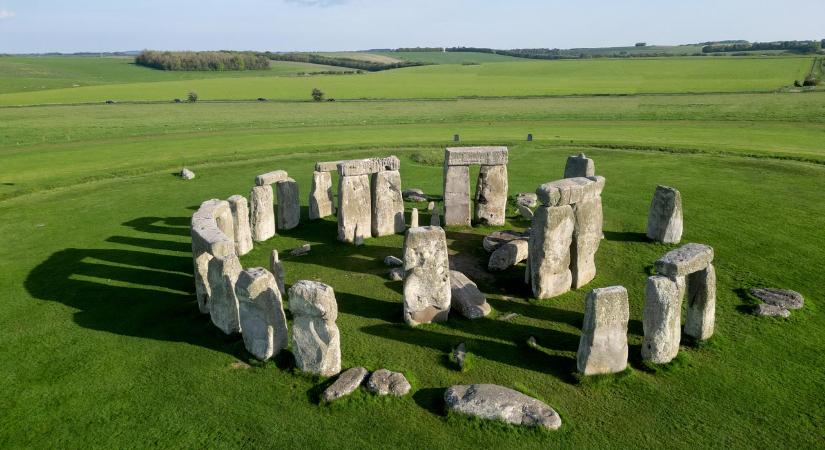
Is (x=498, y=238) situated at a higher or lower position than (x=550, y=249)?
lower

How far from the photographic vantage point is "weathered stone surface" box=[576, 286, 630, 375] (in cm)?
935

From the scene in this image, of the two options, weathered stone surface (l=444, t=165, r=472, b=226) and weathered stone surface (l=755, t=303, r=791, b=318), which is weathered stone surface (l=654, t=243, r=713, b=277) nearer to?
weathered stone surface (l=755, t=303, r=791, b=318)

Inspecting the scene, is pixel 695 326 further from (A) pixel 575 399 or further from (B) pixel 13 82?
(B) pixel 13 82

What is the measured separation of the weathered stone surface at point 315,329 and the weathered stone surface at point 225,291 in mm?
1757

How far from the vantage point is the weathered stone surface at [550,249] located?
12.5 m

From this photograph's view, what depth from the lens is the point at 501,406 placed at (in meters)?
8.74

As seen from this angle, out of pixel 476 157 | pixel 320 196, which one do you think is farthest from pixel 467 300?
pixel 320 196

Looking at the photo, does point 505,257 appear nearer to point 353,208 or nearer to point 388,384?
point 353,208

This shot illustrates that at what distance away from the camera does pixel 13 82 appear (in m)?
92.9

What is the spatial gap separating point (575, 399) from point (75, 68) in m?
143

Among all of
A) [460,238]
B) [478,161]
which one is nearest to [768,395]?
[460,238]

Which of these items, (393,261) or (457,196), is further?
(457,196)

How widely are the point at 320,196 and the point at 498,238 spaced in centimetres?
660

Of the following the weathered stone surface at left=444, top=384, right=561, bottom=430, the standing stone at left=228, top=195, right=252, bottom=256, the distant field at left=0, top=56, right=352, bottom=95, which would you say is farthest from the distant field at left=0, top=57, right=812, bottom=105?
the weathered stone surface at left=444, top=384, right=561, bottom=430
